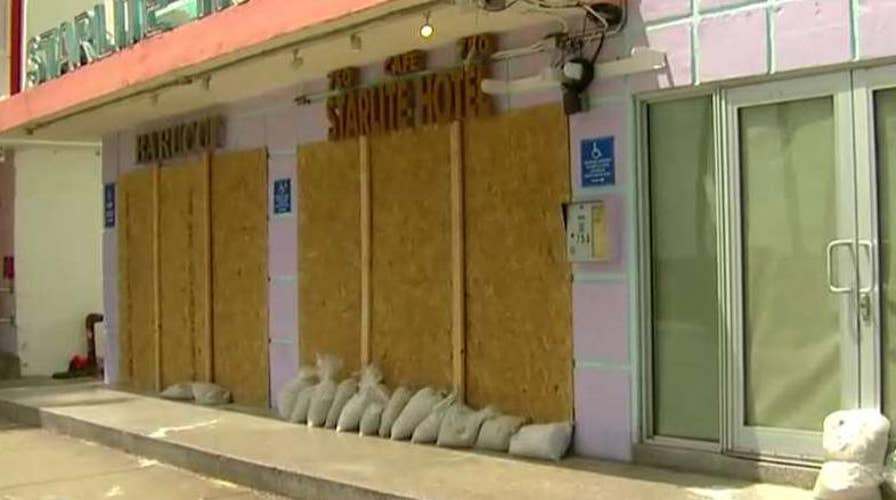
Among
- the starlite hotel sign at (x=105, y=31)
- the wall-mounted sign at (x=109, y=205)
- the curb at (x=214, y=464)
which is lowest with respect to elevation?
the curb at (x=214, y=464)

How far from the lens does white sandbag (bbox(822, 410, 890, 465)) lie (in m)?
5.65

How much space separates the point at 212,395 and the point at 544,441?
13.9 feet

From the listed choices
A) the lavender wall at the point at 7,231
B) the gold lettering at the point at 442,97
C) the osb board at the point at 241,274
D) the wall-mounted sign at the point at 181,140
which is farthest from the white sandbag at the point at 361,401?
the lavender wall at the point at 7,231

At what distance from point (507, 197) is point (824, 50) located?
7.90 feet

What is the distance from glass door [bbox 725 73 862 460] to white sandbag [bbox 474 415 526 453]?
5.14 feet

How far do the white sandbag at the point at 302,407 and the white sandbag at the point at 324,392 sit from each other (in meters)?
0.07

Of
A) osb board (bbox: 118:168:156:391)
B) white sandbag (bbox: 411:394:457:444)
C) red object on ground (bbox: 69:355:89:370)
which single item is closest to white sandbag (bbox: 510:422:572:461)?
white sandbag (bbox: 411:394:457:444)

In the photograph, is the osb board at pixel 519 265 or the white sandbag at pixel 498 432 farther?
the white sandbag at pixel 498 432

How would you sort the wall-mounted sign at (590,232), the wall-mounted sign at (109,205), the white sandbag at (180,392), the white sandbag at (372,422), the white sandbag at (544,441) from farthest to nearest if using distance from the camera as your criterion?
1. the wall-mounted sign at (109,205)
2. the white sandbag at (180,392)
3. the white sandbag at (372,422)
4. the white sandbag at (544,441)
5. the wall-mounted sign at (590,232)

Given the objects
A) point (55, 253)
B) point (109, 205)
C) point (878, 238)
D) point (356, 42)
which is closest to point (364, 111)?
point (356, 42)

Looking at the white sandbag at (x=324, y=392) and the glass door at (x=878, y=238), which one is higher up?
the glass door at (x=878, y=238)

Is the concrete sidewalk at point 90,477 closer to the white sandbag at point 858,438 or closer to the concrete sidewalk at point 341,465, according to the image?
the concrete sidewalk at point 341,465

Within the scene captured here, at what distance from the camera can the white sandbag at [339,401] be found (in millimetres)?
8711

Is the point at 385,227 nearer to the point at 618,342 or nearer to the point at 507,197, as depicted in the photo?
the point at 507,197
